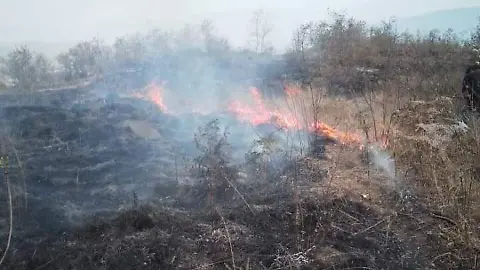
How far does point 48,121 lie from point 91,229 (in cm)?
623

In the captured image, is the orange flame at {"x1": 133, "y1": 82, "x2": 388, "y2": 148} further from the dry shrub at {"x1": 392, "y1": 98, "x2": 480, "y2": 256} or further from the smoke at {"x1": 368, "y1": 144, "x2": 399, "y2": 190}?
the dry shrub at {"x1": 392, "y1": 98, "x2": 480, "y2": 256}

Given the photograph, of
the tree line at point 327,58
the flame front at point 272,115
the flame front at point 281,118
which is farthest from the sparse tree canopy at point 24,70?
the flame front at point 281,118

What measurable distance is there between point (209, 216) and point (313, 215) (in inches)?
47.3

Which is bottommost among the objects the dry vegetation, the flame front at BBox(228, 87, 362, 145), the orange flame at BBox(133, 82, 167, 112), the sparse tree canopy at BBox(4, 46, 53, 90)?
the dry vegetation

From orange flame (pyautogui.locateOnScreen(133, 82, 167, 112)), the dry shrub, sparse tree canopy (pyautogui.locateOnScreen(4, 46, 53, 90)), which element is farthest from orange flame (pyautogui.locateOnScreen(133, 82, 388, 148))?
sparse tree canopy (pyautogui.locateOnScreen(4, 46, 53, 90))

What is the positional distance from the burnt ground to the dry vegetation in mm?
15

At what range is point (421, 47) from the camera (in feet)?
49.9

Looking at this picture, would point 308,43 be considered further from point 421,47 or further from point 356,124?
point 356,124

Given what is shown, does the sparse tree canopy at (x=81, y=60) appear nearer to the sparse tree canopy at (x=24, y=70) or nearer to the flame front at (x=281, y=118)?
the sparse tree canopy at (x=24, y=70)

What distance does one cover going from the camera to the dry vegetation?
4.35m

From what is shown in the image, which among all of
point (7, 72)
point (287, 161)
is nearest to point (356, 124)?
point (287, 161)

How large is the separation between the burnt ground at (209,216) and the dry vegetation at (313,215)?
0.01 meters

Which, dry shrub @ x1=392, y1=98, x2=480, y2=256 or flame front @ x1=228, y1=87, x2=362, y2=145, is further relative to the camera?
flame front @ x1=228, y1=87, x2=362, y2=145

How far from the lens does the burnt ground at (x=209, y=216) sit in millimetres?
4375
